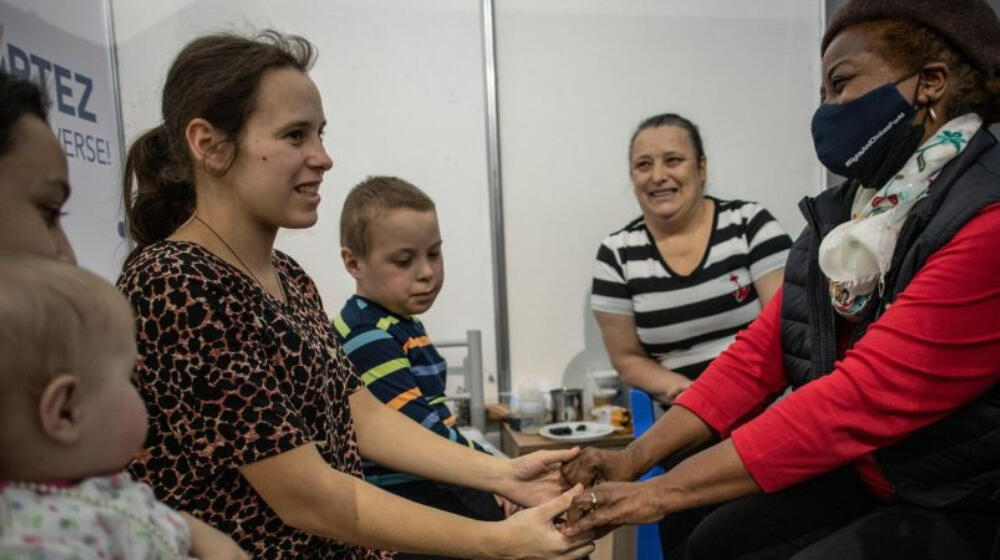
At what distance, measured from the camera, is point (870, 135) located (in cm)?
143

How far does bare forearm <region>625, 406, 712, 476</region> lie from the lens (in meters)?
1.69

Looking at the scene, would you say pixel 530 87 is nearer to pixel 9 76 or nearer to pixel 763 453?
pixel 763 453

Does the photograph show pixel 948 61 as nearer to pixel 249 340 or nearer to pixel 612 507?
pixel 612 507

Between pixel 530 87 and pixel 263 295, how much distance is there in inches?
89.5

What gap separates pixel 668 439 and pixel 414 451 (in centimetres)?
59

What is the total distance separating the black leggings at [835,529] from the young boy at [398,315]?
59 centimetres

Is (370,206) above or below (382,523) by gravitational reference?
above

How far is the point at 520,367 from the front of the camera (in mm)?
3320

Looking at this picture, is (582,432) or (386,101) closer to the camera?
(582,432)

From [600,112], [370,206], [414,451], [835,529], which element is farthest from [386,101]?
[835,529]

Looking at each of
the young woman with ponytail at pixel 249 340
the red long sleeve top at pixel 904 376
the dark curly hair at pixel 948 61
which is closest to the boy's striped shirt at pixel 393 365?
the young woman with ponytail at pixel 249 340

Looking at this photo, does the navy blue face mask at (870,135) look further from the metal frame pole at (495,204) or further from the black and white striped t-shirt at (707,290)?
the metal frame pole at (495,204)

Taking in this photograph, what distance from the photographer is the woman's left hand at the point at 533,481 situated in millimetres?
1670

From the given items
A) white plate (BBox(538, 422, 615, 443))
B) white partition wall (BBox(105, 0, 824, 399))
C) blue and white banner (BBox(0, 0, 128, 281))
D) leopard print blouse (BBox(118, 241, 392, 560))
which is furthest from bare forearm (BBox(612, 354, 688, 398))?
blue and white banner (BBox(0, 0, 128, 281))
